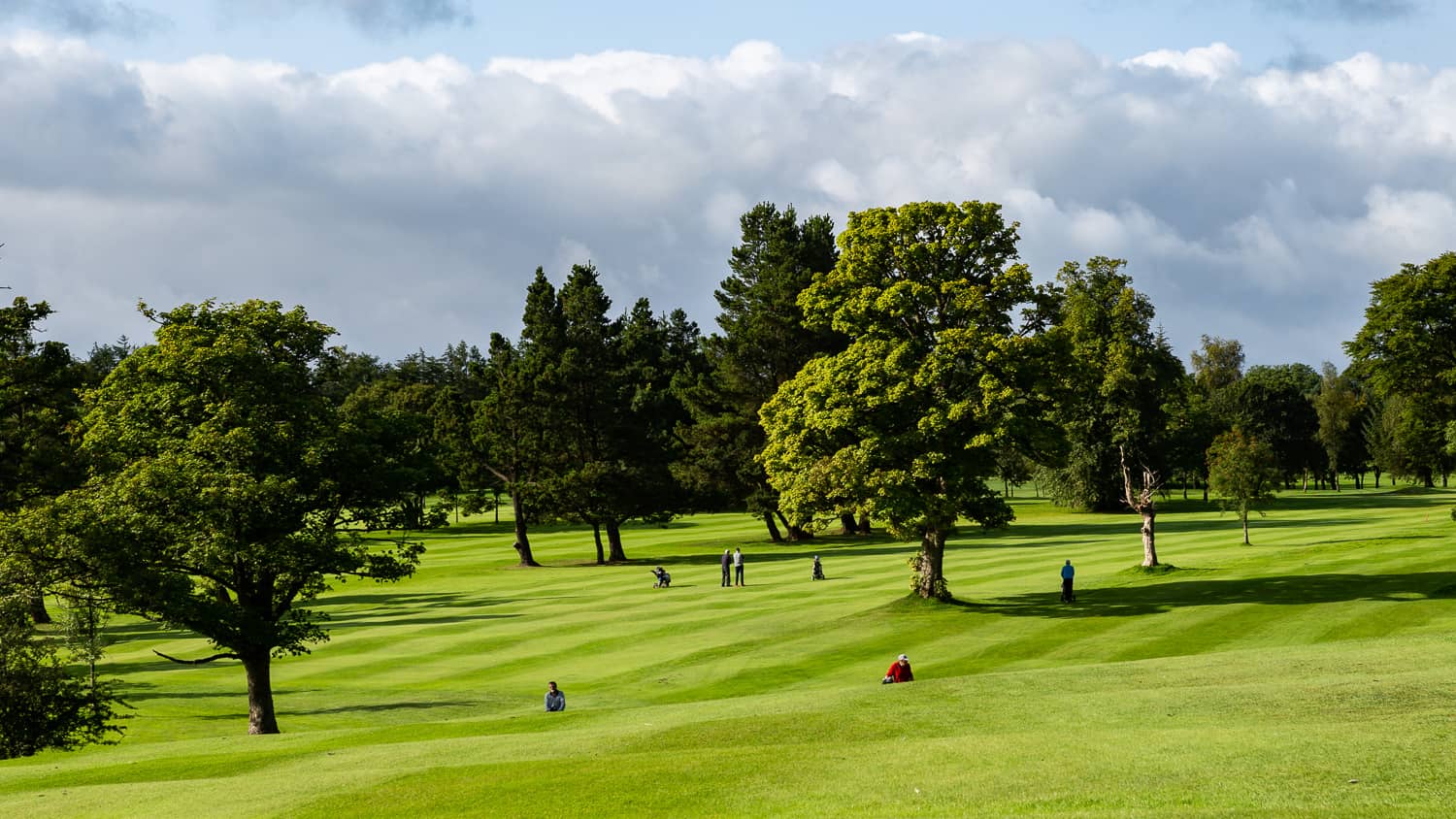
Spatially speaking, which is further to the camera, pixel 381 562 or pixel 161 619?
pixel 381 562

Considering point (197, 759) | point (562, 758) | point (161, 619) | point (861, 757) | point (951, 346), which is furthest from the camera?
point (951, 346)

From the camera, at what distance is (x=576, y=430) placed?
87938mm

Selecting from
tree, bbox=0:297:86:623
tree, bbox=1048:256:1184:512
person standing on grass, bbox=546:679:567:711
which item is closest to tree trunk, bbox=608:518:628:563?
tree, bbox=1048:256:1184:512

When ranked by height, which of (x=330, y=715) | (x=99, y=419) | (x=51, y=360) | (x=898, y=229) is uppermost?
(x=898, y=229)

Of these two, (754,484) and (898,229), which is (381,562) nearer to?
(898,229)

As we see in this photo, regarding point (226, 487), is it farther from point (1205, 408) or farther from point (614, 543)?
point (1205, 408)

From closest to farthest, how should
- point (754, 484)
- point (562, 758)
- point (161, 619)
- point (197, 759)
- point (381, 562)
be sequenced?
1. point (562, 758)
2. point (197, 759)
3. point (161, 619)
4. point (381, 562)
5. point (754, 484)

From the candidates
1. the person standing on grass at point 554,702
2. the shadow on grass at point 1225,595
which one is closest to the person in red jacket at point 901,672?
the person standing on grass at point 554,702

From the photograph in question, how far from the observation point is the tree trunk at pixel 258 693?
33719 millimetres

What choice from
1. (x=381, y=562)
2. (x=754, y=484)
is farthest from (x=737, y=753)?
(x=754, y=484)

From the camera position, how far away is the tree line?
1262 inches

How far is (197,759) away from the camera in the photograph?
26.3 m

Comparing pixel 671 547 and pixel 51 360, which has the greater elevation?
pixel 51 360

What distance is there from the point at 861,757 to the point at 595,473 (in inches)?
2497
